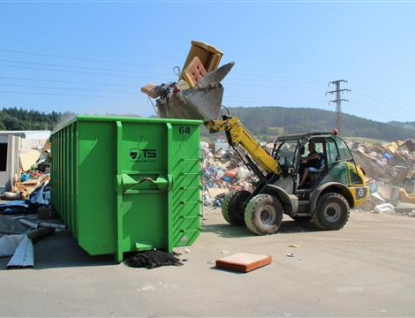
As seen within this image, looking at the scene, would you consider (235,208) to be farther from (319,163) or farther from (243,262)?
(243,262)

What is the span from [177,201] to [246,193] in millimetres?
3930

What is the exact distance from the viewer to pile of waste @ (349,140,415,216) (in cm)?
1459

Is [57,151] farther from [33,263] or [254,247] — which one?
[254,247]

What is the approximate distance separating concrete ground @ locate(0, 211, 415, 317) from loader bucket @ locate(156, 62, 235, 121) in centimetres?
260

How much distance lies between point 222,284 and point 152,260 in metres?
1.27

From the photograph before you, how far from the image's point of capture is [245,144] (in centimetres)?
997

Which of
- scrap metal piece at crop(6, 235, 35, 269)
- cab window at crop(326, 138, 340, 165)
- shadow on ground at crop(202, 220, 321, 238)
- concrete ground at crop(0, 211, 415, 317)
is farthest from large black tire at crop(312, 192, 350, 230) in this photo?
scrap metal piece at crop(6, 235, 35, 269)

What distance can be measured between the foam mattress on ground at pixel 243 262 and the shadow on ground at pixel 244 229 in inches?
99.0

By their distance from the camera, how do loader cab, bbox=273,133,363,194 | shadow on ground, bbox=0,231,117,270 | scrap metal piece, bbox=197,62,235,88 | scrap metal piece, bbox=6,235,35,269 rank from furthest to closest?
loader cab, bbox=273,133,363,194, scrap metal piece, bbox=197,62,235,88, shadow on ground, bbox=0,231,117,270, scrap metal piece, bbox=6,235,35,269

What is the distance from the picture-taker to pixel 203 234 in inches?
371

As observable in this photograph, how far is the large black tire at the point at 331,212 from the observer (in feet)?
32.5

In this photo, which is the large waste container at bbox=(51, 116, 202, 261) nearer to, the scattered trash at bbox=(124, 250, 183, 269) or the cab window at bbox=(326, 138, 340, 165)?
the scattered trash at bbox=(124, 250, 183, 269)

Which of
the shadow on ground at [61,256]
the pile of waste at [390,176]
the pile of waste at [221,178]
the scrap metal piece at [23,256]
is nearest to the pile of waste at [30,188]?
the shadow on ground at [61,256]

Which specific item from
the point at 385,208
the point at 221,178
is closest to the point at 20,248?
the point at 385,208
